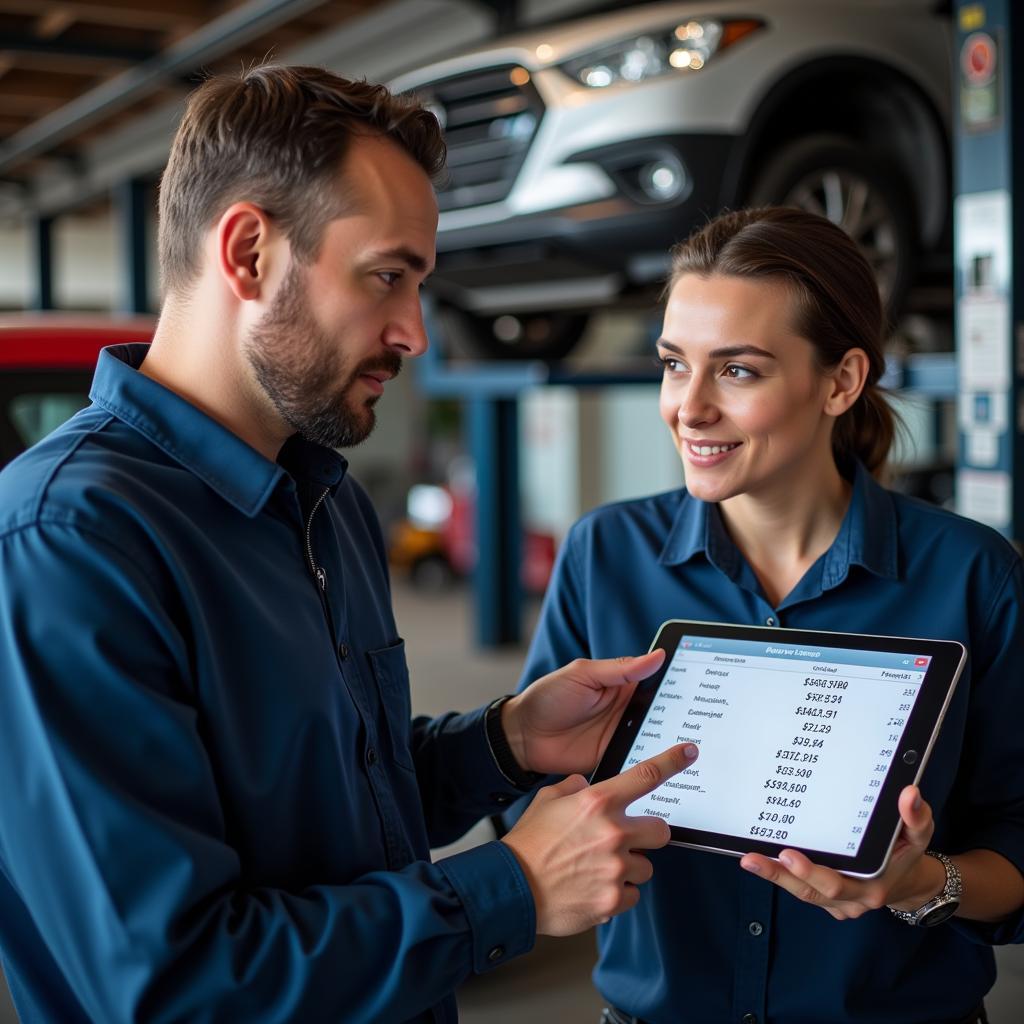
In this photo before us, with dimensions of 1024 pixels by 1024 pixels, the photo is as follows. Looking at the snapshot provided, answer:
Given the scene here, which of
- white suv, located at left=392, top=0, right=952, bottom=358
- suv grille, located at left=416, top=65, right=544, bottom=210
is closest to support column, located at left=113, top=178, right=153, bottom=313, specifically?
suv grille, located at left=416, top=65, right=544, bottom=210

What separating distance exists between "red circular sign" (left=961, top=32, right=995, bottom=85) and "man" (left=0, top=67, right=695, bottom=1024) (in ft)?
7.68

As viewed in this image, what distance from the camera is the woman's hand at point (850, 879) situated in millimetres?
1206

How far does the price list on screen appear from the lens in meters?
1.28

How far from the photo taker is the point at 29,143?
9.98 metres

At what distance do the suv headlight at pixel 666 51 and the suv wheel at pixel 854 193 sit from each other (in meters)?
0.38

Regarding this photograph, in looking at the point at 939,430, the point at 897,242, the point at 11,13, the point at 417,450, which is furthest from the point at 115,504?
the point at 417,450

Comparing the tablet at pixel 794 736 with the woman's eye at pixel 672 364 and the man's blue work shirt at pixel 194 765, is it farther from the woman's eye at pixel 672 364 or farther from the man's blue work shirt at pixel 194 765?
the woman's eye at pixel 672 364

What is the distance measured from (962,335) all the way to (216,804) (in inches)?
110

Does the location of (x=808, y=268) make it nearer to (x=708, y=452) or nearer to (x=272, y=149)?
(x=708, y=452)

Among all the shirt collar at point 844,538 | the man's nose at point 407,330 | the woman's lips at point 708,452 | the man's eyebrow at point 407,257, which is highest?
the man's eyebrow at point 407,257

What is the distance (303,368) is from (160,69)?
7097 mm

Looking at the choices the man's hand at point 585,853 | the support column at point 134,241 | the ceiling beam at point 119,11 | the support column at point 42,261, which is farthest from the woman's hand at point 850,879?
the support column at point 42,261

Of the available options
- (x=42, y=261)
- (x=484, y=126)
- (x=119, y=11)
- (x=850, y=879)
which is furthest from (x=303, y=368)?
(x=42, y=261)

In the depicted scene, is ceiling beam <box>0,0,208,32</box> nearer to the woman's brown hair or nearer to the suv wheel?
the suv wheel
